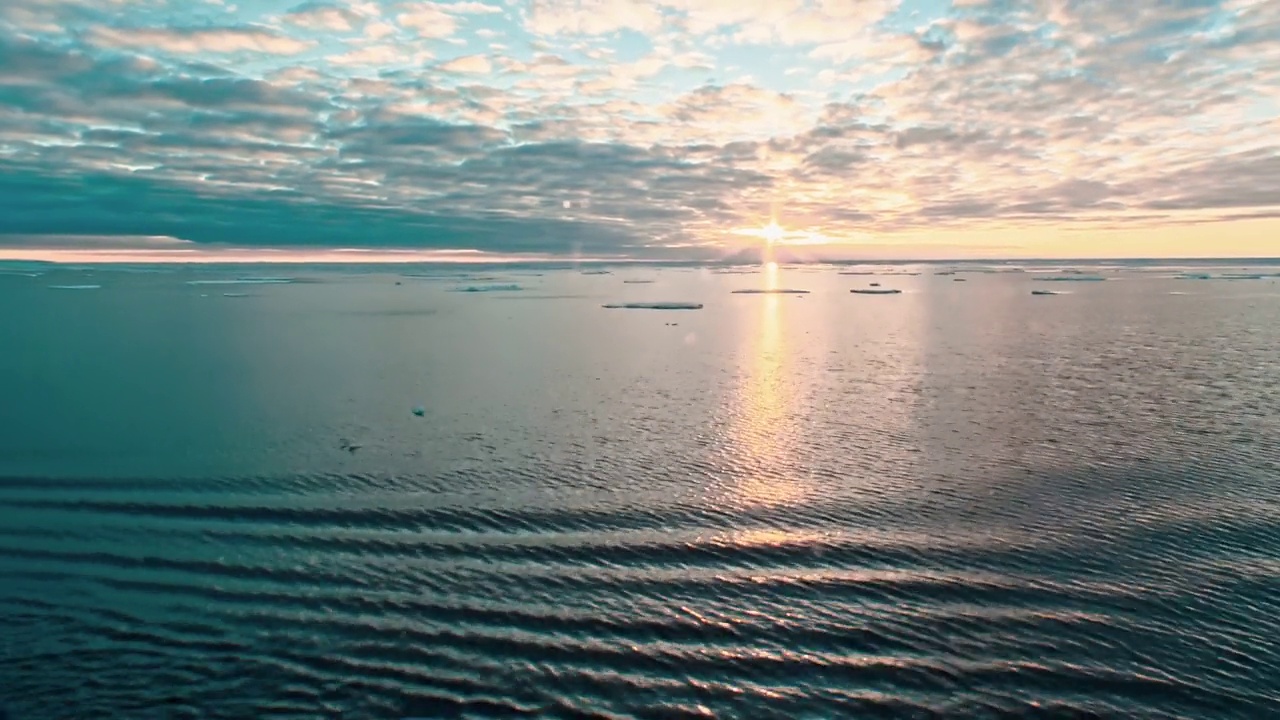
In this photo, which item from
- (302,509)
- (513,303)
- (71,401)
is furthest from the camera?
(513,303)

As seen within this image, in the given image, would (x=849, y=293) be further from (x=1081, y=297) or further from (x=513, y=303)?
(x=513, y=303)

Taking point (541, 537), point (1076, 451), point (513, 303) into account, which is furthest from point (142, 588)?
point (513, 303)

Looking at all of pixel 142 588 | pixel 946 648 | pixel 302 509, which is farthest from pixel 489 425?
pixel 946 648

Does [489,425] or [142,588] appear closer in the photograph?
[142,588]

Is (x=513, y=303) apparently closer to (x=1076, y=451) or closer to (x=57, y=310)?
(x=57, y=310)

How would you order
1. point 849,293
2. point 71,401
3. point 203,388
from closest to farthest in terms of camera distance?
point 71,401 < point 203,388 < point 849,293

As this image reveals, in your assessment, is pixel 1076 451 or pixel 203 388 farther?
pixel 203 388

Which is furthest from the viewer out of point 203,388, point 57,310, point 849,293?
point 849,293
